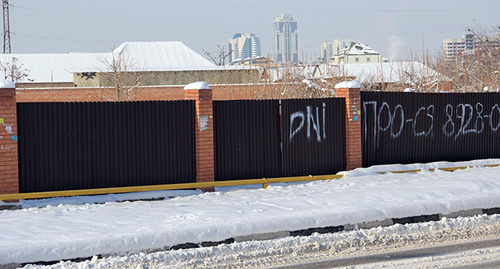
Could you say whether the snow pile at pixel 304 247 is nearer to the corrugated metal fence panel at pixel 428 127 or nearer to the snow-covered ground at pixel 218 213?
the snow-covered ground at pixel 218 213

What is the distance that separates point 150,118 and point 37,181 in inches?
94.5

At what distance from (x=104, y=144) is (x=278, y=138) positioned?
12.1 feet

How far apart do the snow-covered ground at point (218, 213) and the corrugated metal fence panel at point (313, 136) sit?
47 cm

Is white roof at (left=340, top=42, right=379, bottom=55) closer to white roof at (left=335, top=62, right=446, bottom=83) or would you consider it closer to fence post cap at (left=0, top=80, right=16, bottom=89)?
white roof at (left=335, top=62, right=446, bottom=83)

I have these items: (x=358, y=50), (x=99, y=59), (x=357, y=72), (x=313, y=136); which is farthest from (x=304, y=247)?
(x=358, y=50)

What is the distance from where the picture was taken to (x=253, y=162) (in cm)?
1329

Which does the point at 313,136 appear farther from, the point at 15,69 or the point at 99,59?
the point at 15,69

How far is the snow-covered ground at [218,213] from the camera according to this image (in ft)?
25.9

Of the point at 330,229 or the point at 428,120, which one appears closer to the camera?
the point at 330,229

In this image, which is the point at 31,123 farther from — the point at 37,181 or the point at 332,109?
the point at 332,109

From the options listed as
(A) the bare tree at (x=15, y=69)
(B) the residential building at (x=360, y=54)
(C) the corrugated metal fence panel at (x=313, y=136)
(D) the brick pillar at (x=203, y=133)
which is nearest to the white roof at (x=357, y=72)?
A: (C) the corrugated metal fence panel at (x=313, y=136)

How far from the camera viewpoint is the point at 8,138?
1116cm

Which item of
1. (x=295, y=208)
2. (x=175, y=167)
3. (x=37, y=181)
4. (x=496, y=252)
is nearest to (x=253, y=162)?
(x=175, y=167)

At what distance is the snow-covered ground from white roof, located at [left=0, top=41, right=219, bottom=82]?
40.1m
